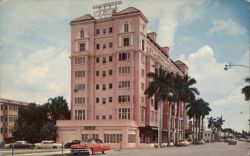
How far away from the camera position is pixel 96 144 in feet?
73.9

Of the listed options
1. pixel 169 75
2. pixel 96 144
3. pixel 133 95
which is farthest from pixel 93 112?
pixel 96 144

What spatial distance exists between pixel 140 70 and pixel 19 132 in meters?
13.6

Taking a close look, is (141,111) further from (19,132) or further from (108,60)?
(19,132)

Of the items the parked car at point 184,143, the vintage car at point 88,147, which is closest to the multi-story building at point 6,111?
the vintage car at point 88,147

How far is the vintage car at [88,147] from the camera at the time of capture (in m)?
21.3

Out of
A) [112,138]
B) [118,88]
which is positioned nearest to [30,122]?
[112,138]

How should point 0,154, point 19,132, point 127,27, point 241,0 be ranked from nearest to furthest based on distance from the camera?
point 241,0 → point 0,154 → point 19,132 → point 127,27

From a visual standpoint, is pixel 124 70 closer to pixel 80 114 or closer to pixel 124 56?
pixel 124 56

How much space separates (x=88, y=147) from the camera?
71.3 feet

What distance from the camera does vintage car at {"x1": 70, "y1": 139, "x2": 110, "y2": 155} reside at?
69.8 ft

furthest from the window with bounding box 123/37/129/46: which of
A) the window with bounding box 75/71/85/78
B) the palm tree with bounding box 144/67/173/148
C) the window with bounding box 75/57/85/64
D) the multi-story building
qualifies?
the multi-story building

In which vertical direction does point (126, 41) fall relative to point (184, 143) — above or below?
above

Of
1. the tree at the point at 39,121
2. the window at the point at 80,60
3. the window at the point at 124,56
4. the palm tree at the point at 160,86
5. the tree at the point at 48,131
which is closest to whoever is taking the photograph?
the tree at the point at 39,121

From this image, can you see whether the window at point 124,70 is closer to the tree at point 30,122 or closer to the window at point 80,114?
the window at point 80,114
